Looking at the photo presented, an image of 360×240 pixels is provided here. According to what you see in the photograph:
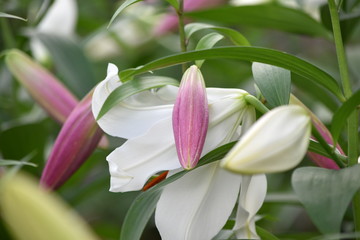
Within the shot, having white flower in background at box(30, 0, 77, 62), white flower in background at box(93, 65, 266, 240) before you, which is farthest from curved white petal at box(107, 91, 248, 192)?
white flower in background at box(30, 0, 77, 62)

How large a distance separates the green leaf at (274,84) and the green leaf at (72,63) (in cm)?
39

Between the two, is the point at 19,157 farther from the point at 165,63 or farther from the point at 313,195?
the point at 313,195

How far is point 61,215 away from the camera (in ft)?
0.72

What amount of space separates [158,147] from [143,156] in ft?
0.04

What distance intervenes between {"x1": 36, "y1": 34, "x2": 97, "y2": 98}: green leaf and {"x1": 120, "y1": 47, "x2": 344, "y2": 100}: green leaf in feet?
1.28

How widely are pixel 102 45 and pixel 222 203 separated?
1003mm

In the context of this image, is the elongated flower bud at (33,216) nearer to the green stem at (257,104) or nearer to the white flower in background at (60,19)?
the green stem at (257,104)

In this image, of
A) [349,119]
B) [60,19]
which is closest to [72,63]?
[60,19]

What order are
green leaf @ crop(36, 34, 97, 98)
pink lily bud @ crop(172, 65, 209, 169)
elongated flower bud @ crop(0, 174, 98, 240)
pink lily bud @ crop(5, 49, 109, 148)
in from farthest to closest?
green leaf @ crop(36, 34, 97, 98), pink lily bud @ crop(5, 49, 109, 148), pink lily bud @ crop(172, 65, 209, 169), elongated flower bud @ crop(0, 174, 98, 240)

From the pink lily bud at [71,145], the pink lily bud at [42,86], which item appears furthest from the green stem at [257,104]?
the pink lily bud at [42,86]

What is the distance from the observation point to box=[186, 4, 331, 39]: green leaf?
0.74m

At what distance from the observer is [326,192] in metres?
0.39

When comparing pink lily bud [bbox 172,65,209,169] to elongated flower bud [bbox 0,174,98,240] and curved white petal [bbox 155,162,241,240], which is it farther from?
elongated flower bud [bbox 0,174,98,240]

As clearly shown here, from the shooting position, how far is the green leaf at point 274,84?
47cm
